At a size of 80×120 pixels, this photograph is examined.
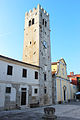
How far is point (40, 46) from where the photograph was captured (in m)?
21.9

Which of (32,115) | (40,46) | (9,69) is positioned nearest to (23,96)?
(9,69)

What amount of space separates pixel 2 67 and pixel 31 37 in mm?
11285

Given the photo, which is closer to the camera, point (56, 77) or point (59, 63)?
point (56, 77)

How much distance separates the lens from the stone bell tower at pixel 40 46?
20703 millimetres

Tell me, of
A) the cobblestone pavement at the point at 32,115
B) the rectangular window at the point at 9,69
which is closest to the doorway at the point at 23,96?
the cobblestone pavement at the point at 32,115

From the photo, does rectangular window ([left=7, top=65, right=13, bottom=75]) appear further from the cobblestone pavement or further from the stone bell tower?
the stone bell tower

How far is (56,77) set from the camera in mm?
24141

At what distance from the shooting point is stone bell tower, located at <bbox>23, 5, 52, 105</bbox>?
20.7 m

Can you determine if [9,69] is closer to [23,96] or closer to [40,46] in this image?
[23,96]

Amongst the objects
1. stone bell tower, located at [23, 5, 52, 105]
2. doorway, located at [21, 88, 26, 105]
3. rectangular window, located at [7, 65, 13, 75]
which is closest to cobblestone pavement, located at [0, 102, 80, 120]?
doorway, located at [21, 88, 26, 105]

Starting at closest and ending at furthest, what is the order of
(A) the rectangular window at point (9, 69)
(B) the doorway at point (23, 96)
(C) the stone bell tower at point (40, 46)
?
(A) the rectangular window at point (9, 69), (B) the doorway at point (23, 96), (C) the stone bell tower at point (40, 46)

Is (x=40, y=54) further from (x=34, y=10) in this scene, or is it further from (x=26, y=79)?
(x=34, y=10)

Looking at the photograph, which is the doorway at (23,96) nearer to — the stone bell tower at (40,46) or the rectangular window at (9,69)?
the rectangular window at (9,69)

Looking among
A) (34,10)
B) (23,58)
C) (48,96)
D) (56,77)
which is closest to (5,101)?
(48,96)
